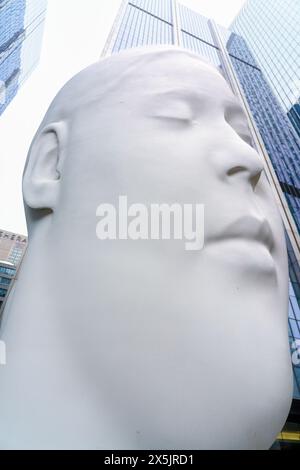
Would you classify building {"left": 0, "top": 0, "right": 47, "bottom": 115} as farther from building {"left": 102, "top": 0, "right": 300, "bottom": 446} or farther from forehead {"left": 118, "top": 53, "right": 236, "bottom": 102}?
forehead {"left": 118, "top": 53, "right": 236, "bottom": 102}

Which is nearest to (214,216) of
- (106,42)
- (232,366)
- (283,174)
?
(232,366)

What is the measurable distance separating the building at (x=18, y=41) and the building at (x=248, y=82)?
13.2 m

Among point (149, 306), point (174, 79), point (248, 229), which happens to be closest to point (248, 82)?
point (174, 79)

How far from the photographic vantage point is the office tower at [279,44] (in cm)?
2958

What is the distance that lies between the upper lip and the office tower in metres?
34.1

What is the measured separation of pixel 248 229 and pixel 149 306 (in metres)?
0.48

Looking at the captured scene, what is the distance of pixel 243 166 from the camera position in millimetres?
1150

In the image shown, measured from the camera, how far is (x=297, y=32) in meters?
30.6

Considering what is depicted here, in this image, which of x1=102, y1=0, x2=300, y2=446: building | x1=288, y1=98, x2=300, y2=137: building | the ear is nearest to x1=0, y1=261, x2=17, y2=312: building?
x1=102, y1=0, x2=300, y2=446: building

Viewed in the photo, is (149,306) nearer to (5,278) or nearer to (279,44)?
(279,44)

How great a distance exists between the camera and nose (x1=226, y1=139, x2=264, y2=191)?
113 centimetres
